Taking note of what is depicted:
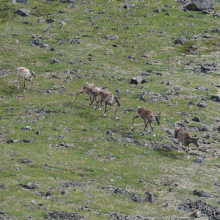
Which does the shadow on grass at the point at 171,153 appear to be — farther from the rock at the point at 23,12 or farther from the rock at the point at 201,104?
the rock at the point at 23,12

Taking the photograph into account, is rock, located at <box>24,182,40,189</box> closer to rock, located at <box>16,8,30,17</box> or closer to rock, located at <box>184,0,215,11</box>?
rock, located at <box>16,8,30,17</box>

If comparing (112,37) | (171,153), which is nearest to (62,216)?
(171,153)

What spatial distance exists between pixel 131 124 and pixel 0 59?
21.3m

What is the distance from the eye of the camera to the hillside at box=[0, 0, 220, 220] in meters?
20.5

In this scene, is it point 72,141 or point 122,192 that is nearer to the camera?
point 122,192

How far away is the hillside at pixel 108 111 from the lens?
2052 centimetres

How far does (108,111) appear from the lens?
3494cm

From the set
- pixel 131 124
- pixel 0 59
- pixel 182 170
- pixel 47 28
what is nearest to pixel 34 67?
pixel 0 59

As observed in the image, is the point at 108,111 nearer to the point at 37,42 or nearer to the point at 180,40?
the point at 37,42

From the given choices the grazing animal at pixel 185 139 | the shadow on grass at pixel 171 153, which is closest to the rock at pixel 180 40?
the grazing animal at pixel 185 139

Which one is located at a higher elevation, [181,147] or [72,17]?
[72,17]

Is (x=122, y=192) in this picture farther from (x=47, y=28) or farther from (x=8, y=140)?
(x=47, y=28)

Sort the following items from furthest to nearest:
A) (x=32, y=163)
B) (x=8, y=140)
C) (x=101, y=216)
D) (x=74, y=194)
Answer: (x=8, y=140) < (x=32, y=163) < (x=74, y=194) < (x=101, y=216)

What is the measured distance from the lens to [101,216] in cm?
1870
